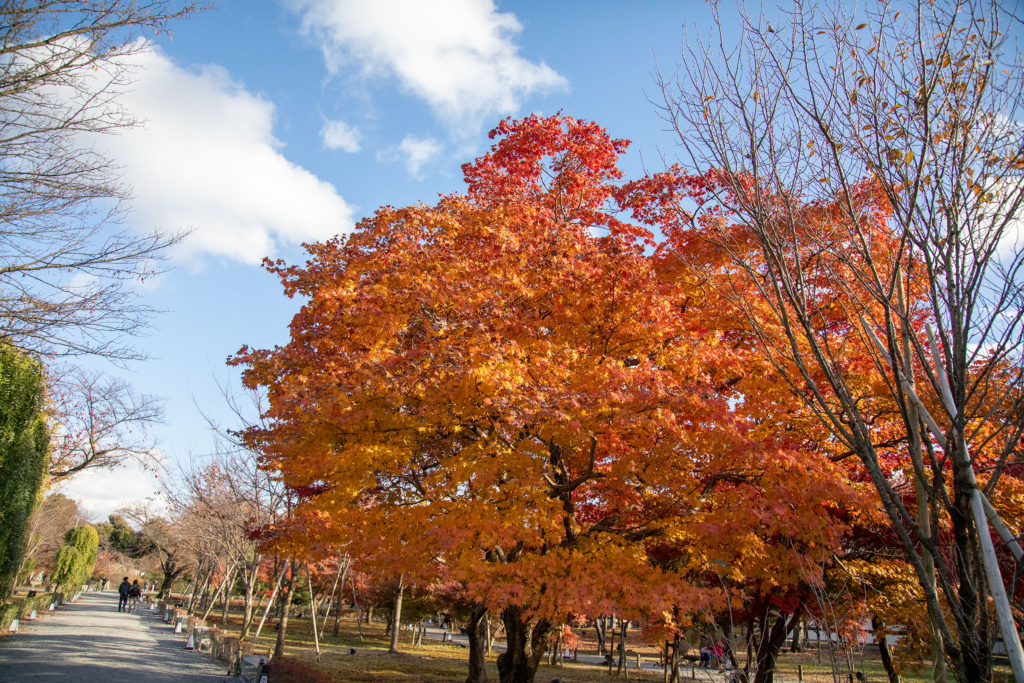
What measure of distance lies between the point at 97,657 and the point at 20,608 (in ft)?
27.3

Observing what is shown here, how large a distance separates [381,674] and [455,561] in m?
9.93

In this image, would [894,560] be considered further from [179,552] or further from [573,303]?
[179,552]

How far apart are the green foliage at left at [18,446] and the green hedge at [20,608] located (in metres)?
3.89

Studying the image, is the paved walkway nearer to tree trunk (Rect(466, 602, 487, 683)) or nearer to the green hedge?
the green hedge

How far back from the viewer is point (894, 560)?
1156cm

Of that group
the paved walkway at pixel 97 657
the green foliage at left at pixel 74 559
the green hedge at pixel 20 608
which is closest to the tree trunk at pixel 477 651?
the paved walkway at pixel 97 657

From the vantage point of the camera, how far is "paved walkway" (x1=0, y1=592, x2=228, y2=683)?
11.3m

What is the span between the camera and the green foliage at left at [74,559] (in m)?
33.0

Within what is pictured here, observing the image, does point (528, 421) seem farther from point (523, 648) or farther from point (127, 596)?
point (127, 596)

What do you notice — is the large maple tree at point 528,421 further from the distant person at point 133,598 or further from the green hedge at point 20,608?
the distant person at point 133,598

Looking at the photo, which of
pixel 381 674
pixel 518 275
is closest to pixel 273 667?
pixel 381 674

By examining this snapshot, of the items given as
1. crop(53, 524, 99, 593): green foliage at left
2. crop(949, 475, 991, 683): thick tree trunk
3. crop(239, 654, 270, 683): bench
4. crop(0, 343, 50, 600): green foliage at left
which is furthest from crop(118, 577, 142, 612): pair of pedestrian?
crop(949, 475, 991, 683): thick tree trunk

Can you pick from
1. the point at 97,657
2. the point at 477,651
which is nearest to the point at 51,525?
the point at 97,657

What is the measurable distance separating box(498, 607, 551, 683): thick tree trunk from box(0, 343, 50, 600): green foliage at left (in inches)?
428
